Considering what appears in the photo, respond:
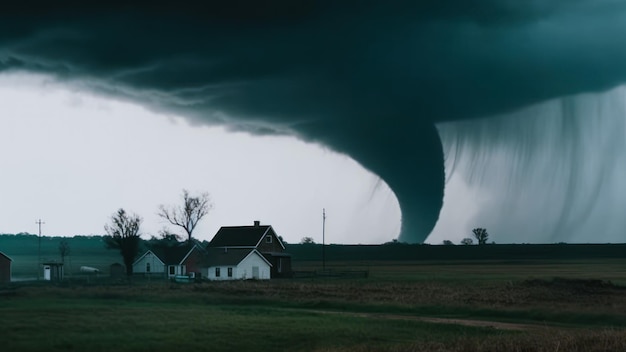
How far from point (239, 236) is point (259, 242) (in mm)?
4018

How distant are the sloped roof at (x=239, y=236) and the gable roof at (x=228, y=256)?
5.02 feet

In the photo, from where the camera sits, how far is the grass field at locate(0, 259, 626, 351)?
2889cm

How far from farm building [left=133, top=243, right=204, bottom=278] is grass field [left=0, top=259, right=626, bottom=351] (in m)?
31.5

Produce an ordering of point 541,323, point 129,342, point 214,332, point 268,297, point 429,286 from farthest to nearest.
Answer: point 429,286
point 268,297
point 541,323
point 214,332
point 129,342

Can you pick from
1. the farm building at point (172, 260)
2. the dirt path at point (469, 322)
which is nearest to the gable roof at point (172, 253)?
the farm building at point (172, 260)

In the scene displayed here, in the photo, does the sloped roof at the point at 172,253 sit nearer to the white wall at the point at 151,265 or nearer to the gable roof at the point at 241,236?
the white wall at the point at 151,265

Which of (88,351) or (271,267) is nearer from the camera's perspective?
(88,351)

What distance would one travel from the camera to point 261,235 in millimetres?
100750

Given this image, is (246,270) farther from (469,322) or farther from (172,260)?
(469,322)

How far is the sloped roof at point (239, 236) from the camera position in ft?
330

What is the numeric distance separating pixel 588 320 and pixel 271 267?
61630 millimetres

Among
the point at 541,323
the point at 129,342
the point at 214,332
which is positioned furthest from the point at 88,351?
the point at 541,323

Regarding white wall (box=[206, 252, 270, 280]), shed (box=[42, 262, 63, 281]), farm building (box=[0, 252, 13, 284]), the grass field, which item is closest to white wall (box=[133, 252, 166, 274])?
white wall (box=[206, 252, 270, 280])

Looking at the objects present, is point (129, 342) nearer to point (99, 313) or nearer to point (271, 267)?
point (99, 313)
